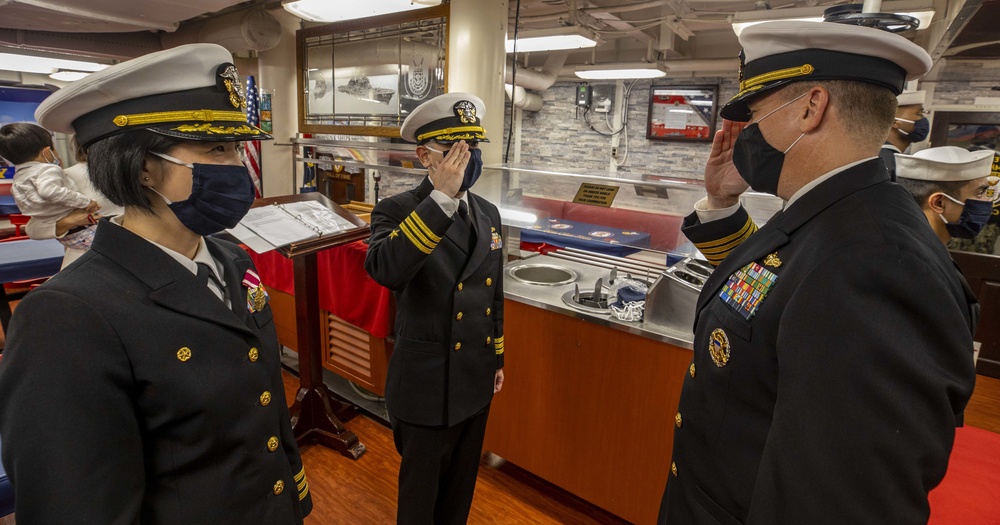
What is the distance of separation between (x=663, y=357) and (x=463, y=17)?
2.23 meters

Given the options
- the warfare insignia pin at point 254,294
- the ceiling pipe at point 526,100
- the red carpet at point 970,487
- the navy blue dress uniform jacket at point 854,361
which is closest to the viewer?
the navy blue dress uniform jacket at point 854,361

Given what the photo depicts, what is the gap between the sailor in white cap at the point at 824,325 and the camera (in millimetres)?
742

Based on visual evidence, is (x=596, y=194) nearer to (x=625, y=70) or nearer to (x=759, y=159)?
(x=759, y=159)

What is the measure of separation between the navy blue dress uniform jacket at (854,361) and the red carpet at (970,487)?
1222mm

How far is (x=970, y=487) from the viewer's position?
1798 mm

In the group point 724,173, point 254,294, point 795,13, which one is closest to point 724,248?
point 724,173

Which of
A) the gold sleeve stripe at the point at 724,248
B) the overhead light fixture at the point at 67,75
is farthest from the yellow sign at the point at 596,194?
the overhead light fixture at the point at 67,75

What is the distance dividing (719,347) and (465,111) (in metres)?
1.33

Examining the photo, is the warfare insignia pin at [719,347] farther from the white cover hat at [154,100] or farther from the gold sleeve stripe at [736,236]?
the white cover hat at [154,100]

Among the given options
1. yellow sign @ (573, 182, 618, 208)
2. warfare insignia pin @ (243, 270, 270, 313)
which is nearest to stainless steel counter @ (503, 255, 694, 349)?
yellow sign @ (573, 182, 618, 208)

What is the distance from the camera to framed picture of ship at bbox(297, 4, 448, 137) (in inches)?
127

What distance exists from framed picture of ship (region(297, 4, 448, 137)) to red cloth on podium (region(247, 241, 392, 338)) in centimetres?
90

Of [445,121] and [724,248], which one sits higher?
[445,121]

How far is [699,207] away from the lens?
1545 millimetres
